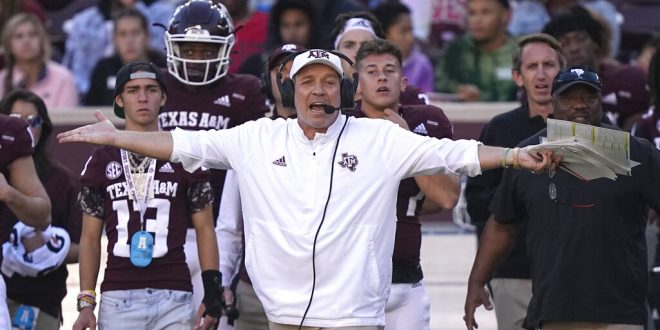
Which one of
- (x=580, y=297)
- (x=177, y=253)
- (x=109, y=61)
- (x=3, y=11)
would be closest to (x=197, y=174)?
(x=177, y=253)

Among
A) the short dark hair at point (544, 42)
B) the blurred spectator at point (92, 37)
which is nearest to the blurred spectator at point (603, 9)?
the blurred spectator at point (92, 37)

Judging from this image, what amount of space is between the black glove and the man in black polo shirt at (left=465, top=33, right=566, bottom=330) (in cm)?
170

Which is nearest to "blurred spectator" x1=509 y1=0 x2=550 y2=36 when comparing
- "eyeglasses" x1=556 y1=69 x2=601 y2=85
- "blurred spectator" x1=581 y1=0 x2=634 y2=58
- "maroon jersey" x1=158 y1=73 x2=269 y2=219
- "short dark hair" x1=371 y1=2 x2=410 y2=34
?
"blurred spectator" x1=581 y1=0 x2=634 y2=58

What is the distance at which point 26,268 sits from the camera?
8914 mm

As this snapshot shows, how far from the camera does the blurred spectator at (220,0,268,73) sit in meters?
13.4

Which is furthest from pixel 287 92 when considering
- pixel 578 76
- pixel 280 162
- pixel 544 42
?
pixel 544 42

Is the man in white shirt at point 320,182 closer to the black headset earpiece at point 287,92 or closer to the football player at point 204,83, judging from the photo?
the black headset earpiece at point 287,92

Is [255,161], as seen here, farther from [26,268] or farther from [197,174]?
[26,268]

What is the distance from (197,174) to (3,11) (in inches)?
288

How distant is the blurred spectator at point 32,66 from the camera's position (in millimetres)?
13297

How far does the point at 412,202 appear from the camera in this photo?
830 cm

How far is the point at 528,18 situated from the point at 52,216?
6.61 metres

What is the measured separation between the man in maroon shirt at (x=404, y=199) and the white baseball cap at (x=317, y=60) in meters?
0.83

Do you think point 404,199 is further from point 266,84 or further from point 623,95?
point 623,95
